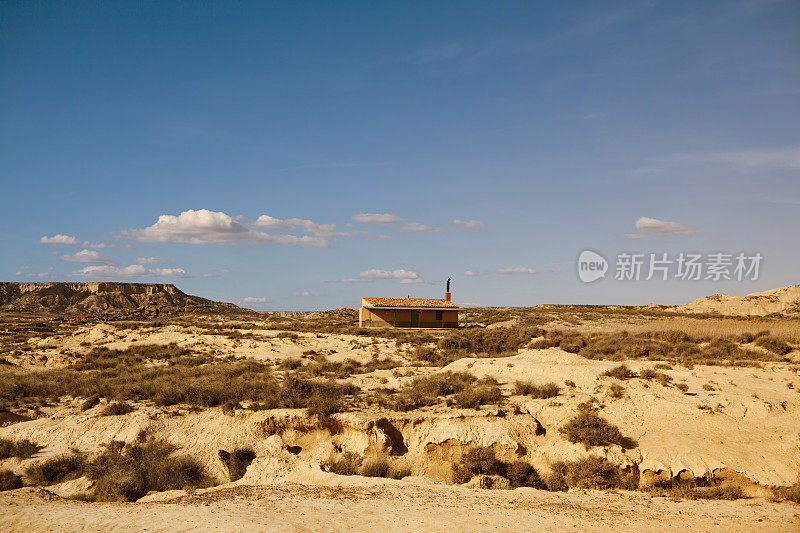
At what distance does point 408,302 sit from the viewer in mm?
Result: 52625

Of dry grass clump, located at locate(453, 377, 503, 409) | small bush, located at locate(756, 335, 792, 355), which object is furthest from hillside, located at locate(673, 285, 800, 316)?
dry grass clump, located at locate(453, 377, 503, 409)

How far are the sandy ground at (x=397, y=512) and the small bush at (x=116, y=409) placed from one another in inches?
206

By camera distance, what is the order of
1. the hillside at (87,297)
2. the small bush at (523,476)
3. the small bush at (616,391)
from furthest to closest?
the hillside at (87,297)
the small bush at (616,391)
the small bush at (523,476)

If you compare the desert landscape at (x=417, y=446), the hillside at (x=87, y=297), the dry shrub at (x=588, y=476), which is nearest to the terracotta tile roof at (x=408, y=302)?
the desert landscape at (x=417, y=446)

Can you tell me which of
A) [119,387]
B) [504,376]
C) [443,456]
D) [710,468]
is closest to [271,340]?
[119,387]

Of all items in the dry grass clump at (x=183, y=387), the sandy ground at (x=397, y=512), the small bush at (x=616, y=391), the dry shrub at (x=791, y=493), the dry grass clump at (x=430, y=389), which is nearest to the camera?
the sandy ground at (x=397, y=512)

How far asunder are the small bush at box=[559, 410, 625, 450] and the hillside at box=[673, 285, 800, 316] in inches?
2934

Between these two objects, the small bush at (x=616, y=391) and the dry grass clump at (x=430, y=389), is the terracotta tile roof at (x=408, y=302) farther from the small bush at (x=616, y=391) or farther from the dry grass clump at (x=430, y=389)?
the small bush at (x=616, y=391)

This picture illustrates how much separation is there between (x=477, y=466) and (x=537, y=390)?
5.05m

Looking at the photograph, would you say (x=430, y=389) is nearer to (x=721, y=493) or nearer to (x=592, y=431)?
(x=592, y=431)

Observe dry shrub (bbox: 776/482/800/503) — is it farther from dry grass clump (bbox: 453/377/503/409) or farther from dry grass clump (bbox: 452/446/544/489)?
dry grass clump (bbox: 453/377/503/409)

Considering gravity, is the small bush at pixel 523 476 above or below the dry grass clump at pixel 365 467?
above

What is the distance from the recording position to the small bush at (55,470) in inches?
508

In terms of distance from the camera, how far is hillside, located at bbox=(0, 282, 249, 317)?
110812 millimetres
